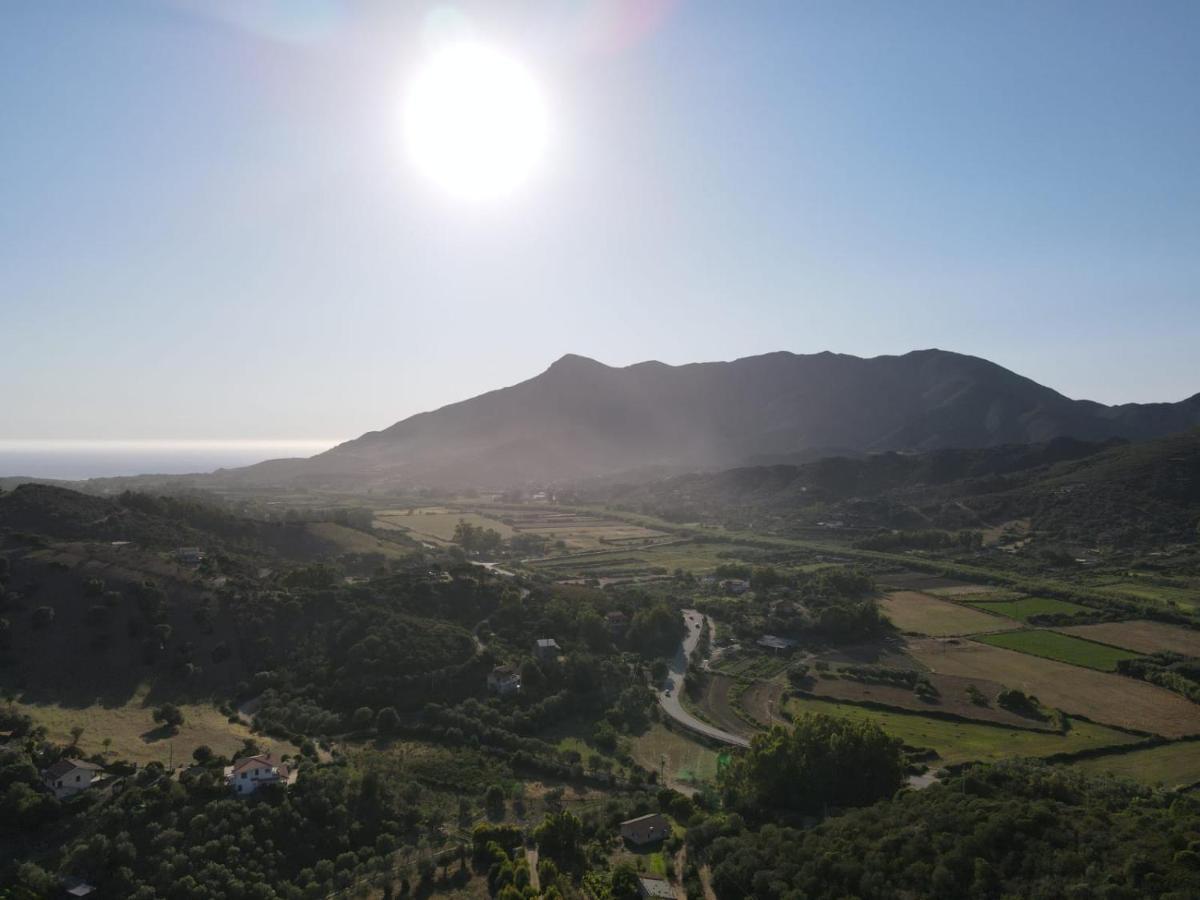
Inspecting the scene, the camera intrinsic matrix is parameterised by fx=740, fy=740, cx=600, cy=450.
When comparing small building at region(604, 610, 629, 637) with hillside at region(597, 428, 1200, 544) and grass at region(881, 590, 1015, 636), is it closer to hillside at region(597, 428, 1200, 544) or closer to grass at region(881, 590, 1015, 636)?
grass at region(881, 590, 1015, 636)

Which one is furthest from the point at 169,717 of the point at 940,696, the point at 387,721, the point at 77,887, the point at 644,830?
the point at 940,696

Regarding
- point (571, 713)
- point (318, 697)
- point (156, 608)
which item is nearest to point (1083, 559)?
point (571, 713)

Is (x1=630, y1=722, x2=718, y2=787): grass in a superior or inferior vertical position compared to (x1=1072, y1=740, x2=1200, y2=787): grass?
inferior

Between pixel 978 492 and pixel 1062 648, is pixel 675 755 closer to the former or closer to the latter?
pixel 1062 648

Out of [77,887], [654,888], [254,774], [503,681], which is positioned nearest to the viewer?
[77,887]

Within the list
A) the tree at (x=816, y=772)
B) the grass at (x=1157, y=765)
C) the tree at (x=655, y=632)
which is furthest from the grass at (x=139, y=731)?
the grass at (x=1157, y=765)

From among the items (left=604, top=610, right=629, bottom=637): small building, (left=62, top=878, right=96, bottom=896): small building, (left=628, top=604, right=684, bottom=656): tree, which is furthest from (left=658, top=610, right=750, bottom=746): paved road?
(left=62, top=878, right=96, bottom=896): small building

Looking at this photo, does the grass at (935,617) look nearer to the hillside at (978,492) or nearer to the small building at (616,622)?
the small building at (616,622)
